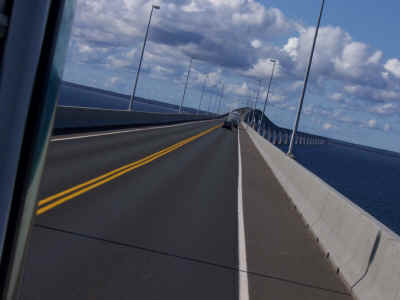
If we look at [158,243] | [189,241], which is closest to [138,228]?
[158,243]

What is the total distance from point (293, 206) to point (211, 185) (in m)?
2.57

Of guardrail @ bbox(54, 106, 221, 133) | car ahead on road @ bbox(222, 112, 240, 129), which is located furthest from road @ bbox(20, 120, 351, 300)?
car ahead on road @ bbox(222, 112, 240, 129)

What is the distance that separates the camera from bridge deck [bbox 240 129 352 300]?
6367mm

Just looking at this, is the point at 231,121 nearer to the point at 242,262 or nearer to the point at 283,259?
the point at 283,259

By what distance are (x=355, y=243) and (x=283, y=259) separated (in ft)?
3.88

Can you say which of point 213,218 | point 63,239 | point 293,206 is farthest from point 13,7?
point 293,206

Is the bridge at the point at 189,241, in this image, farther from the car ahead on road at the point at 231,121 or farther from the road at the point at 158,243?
the car ahead on road at the point at 231,121

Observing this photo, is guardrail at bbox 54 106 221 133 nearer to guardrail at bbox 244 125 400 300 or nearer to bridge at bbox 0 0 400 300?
bridge at bbox 0 0 400 300

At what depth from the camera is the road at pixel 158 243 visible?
538cm

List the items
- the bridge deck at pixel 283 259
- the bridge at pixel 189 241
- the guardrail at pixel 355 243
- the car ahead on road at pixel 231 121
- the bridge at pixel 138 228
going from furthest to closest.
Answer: the car ahead on road at pixel 231 121, the bridge deck at pixel 283 259, the guardrail at pixel 355 243, the bridge at pixel 189 241, the bridge at pixel 138 228

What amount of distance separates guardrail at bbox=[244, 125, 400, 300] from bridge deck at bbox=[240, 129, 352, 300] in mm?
227

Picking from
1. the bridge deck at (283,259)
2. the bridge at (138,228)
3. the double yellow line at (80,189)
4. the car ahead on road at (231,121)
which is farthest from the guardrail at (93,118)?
the car ahead on road at (231,121)

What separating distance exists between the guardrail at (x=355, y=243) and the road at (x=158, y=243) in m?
0.27

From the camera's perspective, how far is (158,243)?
7.27m
